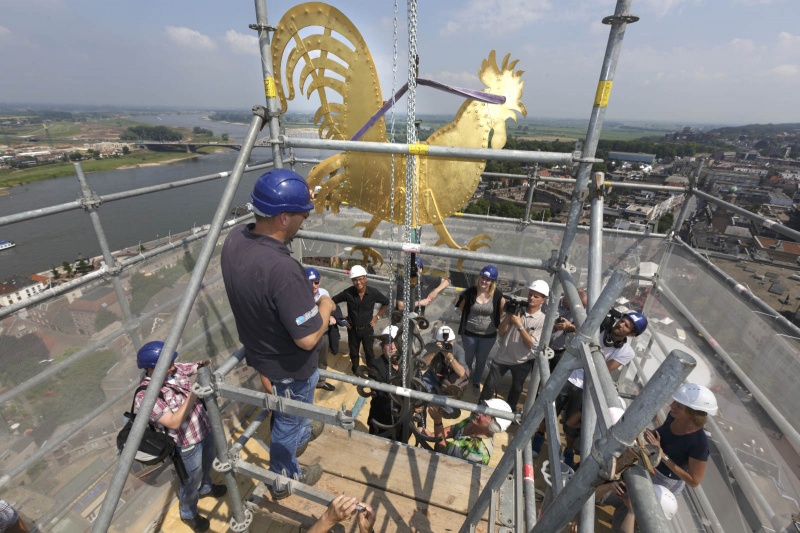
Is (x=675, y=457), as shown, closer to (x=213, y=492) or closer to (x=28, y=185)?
(x=213, y=492)

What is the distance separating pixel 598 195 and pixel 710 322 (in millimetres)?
2913

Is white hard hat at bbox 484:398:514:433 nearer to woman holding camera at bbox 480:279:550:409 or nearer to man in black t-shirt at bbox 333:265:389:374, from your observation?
woman holding camera at bbox 480:279:550:409

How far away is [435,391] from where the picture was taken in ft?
12.4

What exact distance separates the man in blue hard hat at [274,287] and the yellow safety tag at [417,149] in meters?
0.73

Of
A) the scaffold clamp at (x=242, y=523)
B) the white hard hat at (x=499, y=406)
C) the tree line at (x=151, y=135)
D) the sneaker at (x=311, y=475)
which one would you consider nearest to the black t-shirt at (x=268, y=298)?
the sneaker at (x=311, y=475)

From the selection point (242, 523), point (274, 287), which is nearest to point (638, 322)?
point (274, 287)

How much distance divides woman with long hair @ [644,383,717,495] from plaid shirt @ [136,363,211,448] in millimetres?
3401

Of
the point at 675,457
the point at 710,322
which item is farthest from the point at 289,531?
the point at 710,322

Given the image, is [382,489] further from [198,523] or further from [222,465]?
[198,523]

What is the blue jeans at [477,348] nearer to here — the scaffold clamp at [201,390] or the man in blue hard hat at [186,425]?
the man in blue hard hat at [186,425]

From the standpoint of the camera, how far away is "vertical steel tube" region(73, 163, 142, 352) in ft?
8.34

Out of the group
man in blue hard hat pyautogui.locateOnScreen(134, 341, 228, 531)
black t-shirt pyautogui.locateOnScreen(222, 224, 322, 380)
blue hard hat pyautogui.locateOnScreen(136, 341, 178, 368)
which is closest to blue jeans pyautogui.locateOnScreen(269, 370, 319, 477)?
black t-shirt pyautogui.locateOnScreen(222, 224, 322, 380)

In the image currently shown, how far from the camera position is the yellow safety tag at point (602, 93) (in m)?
1.90

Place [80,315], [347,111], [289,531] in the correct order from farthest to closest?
[347,111] → [289,531] → [80,315]
